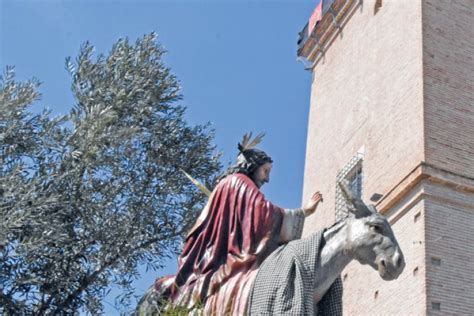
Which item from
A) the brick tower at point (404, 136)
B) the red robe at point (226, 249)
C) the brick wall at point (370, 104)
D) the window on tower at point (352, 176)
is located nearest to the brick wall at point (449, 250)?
the brick tower at point (404, 136)

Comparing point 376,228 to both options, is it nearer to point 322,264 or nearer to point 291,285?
point 322,264

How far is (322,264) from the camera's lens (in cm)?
690

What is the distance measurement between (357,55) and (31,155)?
9971mm

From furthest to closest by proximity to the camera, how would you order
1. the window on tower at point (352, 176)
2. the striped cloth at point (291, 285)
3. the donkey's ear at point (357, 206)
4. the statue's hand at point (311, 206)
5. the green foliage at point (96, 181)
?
the window on tower at point (352, 176) → the green foliage at point (96, 181) → the statue's hand at point (311, 206) → the donkey's ear at point (357, 206) → the striped cloth at point (291, 285)

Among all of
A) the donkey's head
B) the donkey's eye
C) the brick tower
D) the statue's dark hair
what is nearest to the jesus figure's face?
the statue's dark hair

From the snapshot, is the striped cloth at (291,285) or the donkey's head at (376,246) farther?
the donkey's head at (376,246)

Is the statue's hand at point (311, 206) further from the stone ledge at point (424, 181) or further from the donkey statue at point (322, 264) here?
the stone ledge at point (424, 181)

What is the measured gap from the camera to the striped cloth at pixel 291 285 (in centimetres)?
654

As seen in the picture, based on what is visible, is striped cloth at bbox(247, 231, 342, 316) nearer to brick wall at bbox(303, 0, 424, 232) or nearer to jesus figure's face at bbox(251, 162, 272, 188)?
jesus figure's face at bbox(251, 162, 272, 188)

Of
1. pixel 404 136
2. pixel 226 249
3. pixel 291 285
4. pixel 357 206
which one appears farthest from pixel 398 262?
pixel 404 136

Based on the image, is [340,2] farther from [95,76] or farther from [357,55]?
[95,76]

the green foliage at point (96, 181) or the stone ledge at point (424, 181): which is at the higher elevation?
the stone ledge at point (424, 181)

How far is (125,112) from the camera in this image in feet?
39.5

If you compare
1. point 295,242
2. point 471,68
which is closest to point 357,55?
point 471,68
